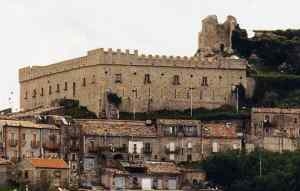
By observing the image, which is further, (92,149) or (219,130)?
(219,130)

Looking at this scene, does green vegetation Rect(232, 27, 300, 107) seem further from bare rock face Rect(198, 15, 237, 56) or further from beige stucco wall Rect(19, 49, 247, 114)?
beige stucco wall Rect(19, 49, 247, 114)

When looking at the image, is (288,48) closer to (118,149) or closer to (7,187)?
(118,149)

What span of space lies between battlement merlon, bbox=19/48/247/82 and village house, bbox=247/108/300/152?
6183 mm

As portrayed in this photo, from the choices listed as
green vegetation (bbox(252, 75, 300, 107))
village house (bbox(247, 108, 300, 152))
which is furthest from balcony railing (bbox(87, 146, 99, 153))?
green vegetation (bbox(252, 75, 300, 107))

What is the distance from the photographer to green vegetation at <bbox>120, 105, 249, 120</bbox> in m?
140

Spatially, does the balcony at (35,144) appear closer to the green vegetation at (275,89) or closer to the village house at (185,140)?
the village house at (185,140)

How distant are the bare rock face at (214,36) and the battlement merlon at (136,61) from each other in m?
2.58

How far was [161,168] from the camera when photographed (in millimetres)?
132375

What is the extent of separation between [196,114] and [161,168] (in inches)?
373

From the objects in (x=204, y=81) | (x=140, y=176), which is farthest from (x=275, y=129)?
(x=140, y=176)

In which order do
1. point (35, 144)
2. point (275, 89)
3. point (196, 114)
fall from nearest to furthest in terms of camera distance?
point (35, 144), point (196, 114), point (275, 89)

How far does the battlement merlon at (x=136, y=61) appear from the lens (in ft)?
462

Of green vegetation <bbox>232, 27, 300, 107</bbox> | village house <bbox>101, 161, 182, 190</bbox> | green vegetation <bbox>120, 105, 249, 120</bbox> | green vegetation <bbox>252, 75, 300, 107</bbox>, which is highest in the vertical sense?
green vegetation <bbox>232, 27, 300, 107</bbox>

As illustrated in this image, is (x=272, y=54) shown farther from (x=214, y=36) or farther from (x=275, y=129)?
(x=275, y=129)
